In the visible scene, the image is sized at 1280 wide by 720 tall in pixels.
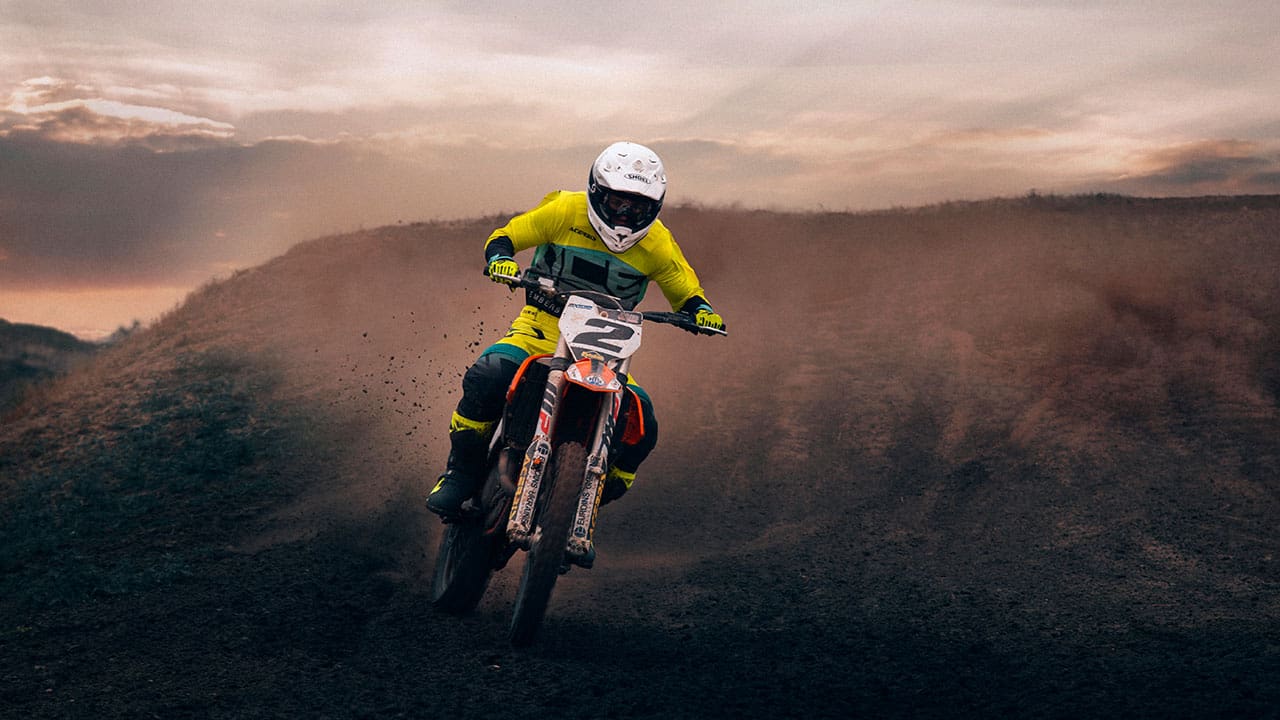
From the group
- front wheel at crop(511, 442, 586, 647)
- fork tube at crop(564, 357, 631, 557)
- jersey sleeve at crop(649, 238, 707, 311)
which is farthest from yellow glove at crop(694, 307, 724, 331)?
front wheel at crop(511, 442, 586, 647)

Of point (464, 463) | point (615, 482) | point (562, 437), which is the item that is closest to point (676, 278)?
point (615, 482)

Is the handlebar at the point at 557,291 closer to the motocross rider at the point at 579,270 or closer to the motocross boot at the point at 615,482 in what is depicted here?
the motocross rider at the point at 579,270

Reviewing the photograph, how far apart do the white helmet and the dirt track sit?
2.76 metres

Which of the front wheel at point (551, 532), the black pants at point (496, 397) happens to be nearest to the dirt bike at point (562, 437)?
the front wheel at point (551, 532)

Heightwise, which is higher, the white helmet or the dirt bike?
the white helmet

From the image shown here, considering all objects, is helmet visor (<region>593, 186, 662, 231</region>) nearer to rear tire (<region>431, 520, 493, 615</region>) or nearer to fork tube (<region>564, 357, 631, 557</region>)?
fork tube (<region>564, 357, 631, 557</region>)

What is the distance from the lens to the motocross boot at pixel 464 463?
6.89m

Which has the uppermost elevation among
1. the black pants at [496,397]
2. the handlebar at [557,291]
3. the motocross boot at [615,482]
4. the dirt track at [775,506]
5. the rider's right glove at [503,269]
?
the rider's right glove at [503,269]

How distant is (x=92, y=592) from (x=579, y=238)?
4.60 metres

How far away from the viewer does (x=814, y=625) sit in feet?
23.3

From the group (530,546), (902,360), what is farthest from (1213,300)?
(530,546)

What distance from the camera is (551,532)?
5742 millimetres

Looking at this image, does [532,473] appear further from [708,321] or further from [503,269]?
[708,321]

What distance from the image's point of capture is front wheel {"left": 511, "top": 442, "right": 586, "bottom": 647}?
5742mm
